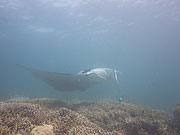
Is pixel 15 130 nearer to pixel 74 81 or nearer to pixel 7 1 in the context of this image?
pixel 74 81

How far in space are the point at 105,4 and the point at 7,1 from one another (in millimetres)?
17711

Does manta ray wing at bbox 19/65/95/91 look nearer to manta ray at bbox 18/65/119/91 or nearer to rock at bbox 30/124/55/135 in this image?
manta ray at bbox 18/65/119/91

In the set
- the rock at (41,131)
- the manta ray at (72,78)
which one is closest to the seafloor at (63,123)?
the rock at (41,131)

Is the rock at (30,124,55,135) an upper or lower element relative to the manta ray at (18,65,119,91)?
lower

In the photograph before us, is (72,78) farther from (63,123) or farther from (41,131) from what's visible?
(41,131)

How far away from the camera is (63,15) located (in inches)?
1028

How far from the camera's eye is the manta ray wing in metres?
6.93

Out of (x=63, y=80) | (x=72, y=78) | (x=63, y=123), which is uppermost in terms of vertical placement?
(x=72, y=78)

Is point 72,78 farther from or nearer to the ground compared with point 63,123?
farther from the ground

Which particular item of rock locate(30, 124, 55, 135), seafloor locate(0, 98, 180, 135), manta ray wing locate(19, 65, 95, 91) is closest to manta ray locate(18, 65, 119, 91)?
manta ray wing locate(19, 65, 95, 91)

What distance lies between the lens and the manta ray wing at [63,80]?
22.7 feet

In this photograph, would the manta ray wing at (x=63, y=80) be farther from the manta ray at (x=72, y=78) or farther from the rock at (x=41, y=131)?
the rock at (x=41, y=131)

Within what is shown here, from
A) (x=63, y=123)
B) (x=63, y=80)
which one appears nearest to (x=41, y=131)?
(x=63, y=123)

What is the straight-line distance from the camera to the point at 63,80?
290 inches
